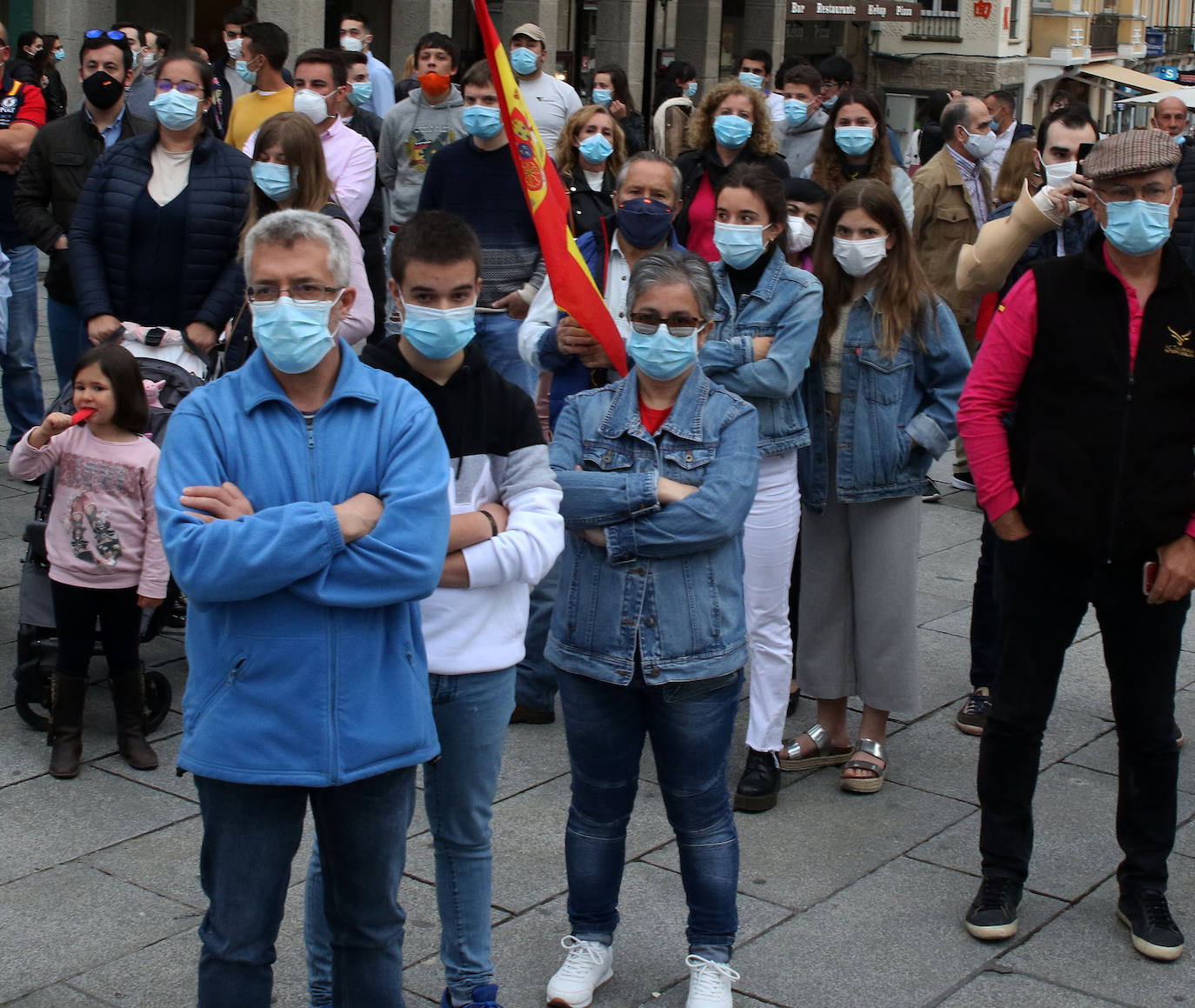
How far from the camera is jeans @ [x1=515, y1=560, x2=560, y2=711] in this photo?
229 inches

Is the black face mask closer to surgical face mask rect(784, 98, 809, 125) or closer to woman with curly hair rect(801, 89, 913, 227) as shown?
woman with curly hair rect(801, 89, 913, 227)

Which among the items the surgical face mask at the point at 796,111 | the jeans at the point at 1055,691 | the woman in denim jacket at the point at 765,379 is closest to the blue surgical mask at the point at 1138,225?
the jeans at the point at 1055,691

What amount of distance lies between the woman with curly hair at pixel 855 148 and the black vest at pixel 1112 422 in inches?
144

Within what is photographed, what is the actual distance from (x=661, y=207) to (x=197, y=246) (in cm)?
195

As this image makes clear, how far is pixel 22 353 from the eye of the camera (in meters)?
8.46

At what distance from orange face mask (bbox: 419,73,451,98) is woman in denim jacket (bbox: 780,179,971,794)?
4.46m

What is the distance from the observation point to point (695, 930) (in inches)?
156

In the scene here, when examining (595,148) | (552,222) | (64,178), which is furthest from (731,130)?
(64,178)

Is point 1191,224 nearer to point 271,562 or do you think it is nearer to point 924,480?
point 924,480

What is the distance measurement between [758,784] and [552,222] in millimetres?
1853

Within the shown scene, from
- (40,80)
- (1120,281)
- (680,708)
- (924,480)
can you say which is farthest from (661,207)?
(40,80)

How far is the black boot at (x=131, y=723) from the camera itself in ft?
17.6

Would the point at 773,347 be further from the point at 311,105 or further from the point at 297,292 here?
the point at 311,105

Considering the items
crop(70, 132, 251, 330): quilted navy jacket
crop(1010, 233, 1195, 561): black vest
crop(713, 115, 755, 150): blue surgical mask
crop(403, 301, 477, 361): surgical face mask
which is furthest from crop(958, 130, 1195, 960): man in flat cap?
crop(713, 115, 755, 150): blue surgical mask
